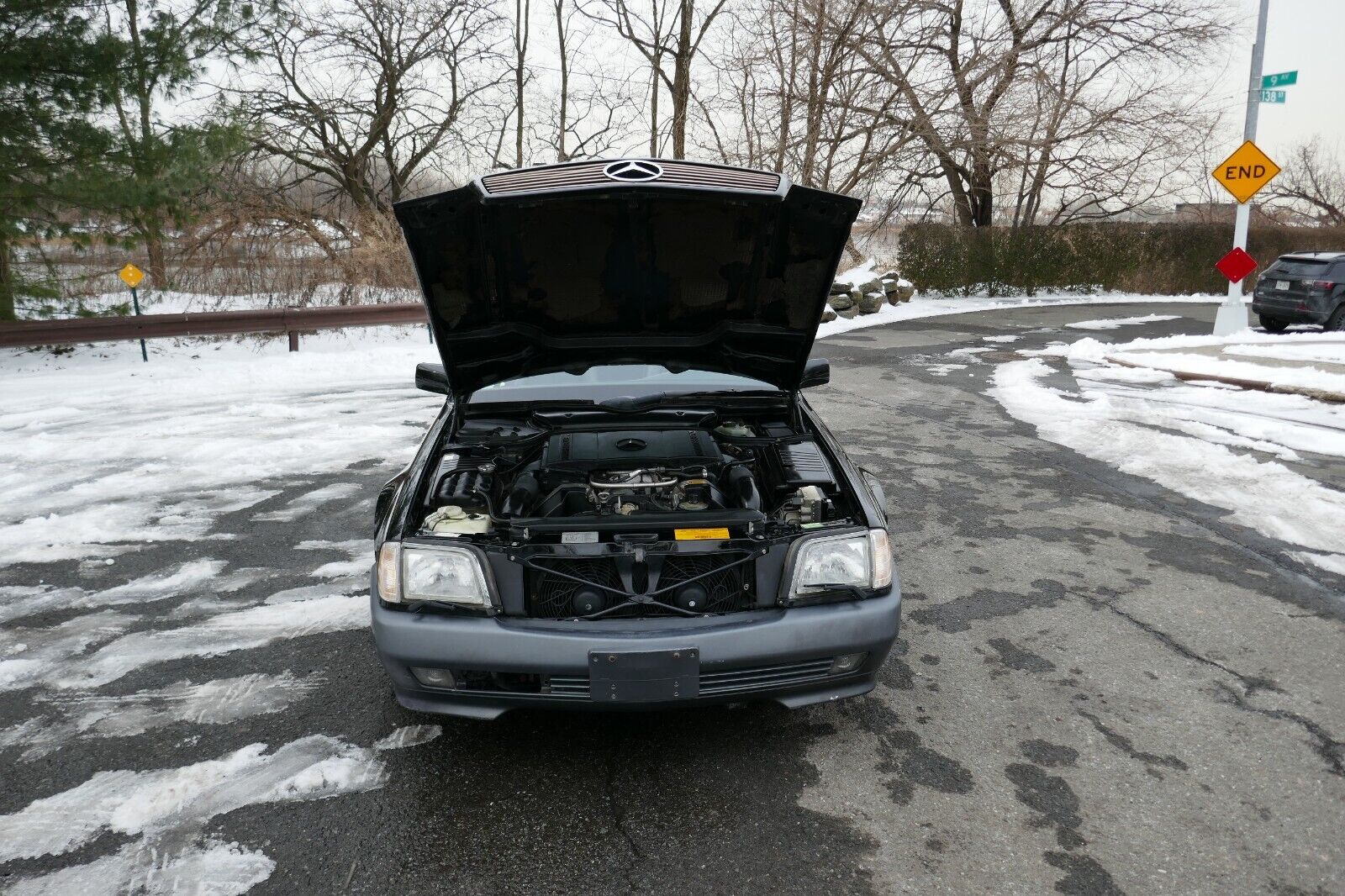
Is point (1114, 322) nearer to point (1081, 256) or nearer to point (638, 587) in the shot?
point (1081, 256)

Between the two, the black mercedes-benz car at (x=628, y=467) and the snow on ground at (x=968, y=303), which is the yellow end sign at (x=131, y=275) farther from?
the snow on ground at (x=968, y=303)

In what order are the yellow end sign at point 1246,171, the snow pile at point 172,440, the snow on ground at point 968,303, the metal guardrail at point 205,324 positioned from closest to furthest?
the snow pile at point 172,440
the metal guardrail at point 205,324
the yellow end sign at point 1246,171
the snow on ground at point 968,303

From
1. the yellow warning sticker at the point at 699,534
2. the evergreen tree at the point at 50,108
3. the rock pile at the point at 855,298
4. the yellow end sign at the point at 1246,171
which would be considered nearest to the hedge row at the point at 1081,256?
the rock pile at the point at 855,298

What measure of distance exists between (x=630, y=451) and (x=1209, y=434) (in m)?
6.77

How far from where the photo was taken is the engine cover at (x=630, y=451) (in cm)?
374

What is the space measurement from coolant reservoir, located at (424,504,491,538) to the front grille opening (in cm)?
35

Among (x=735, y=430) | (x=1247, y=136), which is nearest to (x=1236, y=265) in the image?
(x=1247, y=136)

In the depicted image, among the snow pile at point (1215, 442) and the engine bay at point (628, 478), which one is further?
the snow pile at point (1215, 442)

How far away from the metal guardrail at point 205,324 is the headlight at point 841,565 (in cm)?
949

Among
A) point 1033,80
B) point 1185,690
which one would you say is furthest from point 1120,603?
point 1033,80

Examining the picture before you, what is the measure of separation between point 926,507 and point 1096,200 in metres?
24.4

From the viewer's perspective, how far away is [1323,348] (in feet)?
42.5

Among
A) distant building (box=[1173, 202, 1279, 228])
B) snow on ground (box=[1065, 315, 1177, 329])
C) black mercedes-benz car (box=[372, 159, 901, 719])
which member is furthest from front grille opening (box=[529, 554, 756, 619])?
distant building (box=[1173, 202, 1279, 228])

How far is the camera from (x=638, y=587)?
9.63 ft
